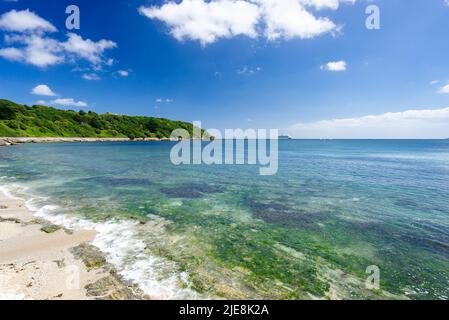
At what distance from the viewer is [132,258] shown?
12.3m

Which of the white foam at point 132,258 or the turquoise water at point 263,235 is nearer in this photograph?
the white foam at point 132,258

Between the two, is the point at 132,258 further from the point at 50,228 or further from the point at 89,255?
the point at 50,228

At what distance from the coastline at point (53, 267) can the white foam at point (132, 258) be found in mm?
465

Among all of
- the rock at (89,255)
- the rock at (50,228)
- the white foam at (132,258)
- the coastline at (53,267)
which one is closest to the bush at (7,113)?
the white foam at (132,258)

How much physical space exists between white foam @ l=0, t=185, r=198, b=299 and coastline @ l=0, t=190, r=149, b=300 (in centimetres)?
46

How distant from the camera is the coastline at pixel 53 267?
9.21 metres

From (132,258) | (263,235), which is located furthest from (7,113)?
(263,235)

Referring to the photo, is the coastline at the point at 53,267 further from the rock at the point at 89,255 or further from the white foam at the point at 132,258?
the white foam at the point at 132,258

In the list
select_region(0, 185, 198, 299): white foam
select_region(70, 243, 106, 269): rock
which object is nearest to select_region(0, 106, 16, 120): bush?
select_region(0, 185, 198, 299): white foam

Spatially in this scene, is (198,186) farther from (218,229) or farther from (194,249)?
(194,249)

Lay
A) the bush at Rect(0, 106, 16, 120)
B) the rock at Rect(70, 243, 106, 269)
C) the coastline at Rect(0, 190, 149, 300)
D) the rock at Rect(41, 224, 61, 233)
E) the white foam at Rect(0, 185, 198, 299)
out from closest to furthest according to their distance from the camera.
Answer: the coastline at Rect(0, 190, 149, 300) < the white foam at Rect(0, 185, 198, 299) < the rock at Rect(70, 243, 106, 269) < the rock at Rect(41, 224, 61, 233) < the bush at Rect(0, 106, 16, 120)

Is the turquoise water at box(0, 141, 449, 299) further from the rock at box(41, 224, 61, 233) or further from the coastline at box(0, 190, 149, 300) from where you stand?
the rock at box(41, 224, 61, 233)

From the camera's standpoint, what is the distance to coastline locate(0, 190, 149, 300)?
9.21 metres
